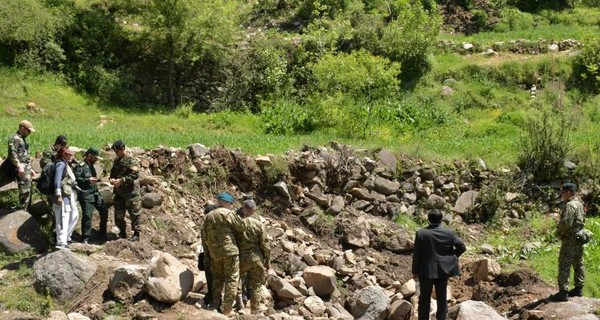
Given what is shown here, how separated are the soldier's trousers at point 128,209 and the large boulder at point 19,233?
1.21 metres

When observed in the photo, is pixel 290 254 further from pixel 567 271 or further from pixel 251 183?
pixel 567 271

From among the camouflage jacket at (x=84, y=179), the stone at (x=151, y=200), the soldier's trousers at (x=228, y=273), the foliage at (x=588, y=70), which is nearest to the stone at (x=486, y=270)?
the soldier's trousers at (x=228, y=273)

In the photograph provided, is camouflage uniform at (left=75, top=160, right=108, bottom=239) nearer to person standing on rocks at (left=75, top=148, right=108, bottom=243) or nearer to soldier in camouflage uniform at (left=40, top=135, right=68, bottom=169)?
person standing on rocks at (left=75, top=148, right=108, bottom=243)

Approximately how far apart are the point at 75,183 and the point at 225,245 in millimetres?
2742

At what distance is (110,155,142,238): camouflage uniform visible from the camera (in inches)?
411

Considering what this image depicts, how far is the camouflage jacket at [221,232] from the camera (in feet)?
29.2

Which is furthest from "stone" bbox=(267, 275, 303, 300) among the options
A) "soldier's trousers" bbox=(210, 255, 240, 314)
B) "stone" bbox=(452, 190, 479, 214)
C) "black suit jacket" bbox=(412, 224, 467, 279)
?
"stone" bbox=(452, 190, 479, 214)

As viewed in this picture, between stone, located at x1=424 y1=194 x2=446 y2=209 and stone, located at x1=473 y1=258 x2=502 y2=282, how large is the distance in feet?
11.0

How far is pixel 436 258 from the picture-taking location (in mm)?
8844

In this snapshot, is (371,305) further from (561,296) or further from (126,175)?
(126,175)

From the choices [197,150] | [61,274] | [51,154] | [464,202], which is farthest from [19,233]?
[464,202]

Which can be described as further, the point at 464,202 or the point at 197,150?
the point at 464,202

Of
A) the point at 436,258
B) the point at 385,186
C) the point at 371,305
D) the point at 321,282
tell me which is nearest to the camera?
the point at 436,258

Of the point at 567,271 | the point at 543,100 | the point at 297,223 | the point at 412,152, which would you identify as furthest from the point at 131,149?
the point at 543,100
